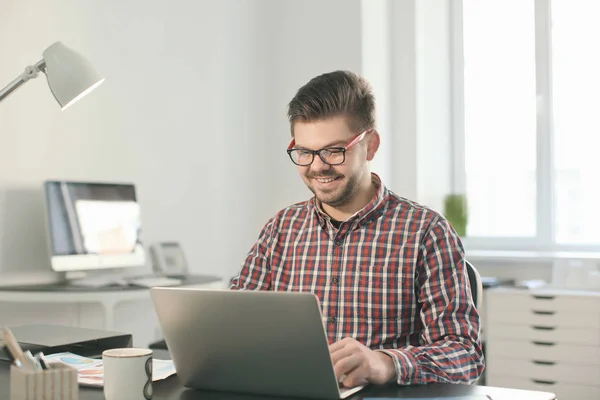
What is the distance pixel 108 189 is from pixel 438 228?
179cm

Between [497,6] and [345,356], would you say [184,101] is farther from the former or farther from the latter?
[345,356]

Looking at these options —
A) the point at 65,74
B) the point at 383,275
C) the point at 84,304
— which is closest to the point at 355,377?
the point at 383,275

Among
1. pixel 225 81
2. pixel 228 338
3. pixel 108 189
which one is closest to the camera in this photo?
pixel 228 338

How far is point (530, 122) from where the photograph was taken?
4.37 meters

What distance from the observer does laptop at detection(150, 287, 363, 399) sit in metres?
1.09

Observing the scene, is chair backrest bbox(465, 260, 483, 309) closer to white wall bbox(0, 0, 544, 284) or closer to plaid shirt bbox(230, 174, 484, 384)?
plaid shirt bbox(230, 174, 484, 384)

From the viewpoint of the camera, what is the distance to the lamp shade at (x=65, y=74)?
1.84 metres

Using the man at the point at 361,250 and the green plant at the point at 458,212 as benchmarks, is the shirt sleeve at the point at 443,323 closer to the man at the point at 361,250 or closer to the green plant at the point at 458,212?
the man at the point at 361,250

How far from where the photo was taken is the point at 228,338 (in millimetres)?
1158

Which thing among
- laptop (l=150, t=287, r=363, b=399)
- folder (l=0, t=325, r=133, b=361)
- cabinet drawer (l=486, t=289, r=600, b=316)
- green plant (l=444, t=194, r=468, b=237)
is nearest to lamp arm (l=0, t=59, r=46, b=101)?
folder (l=0, t=325, r=133, b=361)

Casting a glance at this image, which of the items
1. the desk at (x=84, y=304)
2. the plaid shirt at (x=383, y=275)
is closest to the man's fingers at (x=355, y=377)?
the plaid shirt at (x=383, y=275)

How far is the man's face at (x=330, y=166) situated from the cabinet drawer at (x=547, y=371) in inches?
88.5

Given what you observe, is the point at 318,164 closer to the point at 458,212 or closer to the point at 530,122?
the point at 458,212

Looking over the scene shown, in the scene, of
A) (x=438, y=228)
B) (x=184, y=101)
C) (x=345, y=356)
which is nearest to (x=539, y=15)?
(x=184, y=101)
